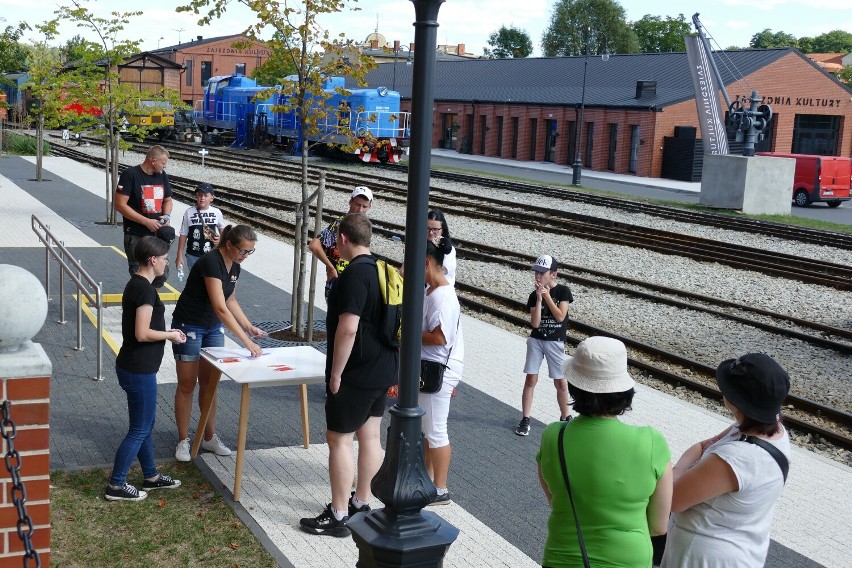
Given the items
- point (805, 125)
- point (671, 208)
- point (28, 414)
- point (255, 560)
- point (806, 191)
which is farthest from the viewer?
point (805, 125)

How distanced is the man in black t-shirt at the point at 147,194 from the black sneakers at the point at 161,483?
4.70 m

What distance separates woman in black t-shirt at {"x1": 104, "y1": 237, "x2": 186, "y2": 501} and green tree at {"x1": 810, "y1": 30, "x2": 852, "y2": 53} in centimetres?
14608

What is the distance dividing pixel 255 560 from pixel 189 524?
2.28 feet

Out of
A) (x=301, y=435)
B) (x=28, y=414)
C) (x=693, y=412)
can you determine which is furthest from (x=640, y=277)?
(x=28, y=414)

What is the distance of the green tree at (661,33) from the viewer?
114375mm

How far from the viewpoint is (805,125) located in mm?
53250

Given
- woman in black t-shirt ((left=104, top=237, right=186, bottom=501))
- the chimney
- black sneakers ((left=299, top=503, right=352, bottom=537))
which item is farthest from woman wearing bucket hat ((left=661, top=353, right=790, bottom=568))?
the chimney

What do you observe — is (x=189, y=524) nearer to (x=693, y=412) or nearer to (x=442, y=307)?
(x=442, y=307)

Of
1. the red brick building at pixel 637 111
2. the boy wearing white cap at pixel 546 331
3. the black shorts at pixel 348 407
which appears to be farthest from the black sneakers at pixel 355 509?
the red brick building at pixel 637 111

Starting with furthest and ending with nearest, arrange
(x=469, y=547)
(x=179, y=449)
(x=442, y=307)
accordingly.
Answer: (x=179, y=449) < (x=442, y=307) < (x=469, y=547)

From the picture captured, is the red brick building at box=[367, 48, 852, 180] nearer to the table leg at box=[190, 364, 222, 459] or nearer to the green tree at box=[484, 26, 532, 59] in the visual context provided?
the table leg at box=[190, 364, 222, 459]

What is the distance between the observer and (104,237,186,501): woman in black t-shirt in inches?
263

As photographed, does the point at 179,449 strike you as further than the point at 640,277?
No

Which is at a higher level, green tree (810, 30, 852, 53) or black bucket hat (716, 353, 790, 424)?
green tree (810, 30, 852, 53)
